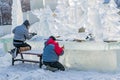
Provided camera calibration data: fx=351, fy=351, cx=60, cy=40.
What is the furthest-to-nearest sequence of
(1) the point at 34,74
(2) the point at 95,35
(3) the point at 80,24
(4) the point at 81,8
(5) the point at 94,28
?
1. (4) the point at 81,8
2. (3) the point at 80,24
3. (5) the point at 94,28
4. (2) the point at 95,35
5. (1) the point at 34,74

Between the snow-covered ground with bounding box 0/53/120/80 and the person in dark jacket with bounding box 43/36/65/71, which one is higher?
the person in dark jacket with bounding box 43/36/65/71

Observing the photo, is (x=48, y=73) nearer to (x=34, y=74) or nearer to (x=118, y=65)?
(x=34, y=74)

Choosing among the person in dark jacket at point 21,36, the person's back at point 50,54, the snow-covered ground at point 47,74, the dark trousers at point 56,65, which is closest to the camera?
the snow-covered ground at point 47,74

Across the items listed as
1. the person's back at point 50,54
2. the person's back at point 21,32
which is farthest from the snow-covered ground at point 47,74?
the person's back at point 21,32

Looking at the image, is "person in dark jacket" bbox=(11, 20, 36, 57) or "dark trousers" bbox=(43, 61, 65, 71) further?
"person in dark jacket" bbox=(11, 20, 36, 57)

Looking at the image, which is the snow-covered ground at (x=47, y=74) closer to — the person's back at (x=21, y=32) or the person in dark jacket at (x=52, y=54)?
the person in dark jacket at (x=52, y=54)

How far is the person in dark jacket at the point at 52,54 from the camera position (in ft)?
36.6

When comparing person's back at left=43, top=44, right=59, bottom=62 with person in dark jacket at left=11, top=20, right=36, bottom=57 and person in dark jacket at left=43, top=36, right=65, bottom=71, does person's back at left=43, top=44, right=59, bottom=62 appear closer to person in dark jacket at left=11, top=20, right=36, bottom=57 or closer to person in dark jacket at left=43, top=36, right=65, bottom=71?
person in dark jacket at left=43, top=36, right=65, bottom=71

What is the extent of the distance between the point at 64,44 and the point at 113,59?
193 centimetres

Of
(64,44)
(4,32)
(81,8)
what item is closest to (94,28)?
(64,44)

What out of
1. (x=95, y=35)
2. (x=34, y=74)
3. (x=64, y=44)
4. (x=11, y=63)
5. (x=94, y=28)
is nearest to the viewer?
(x=34, y=74)

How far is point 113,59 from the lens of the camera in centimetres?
1130

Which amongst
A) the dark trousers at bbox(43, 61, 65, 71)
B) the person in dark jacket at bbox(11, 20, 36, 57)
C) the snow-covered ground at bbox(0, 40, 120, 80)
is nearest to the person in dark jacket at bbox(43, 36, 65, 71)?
the dark trousers at bbox(43, 61, 65, 71)

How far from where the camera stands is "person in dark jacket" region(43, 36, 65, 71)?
1114cm
